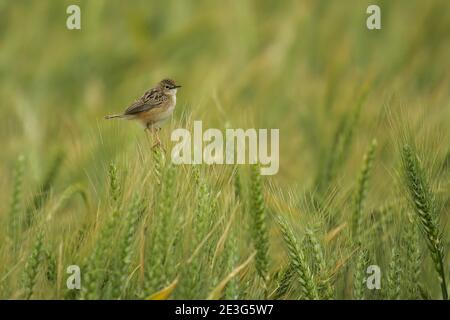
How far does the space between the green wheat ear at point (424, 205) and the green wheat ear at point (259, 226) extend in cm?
42

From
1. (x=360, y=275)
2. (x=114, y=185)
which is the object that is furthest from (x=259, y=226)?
(x=114, y=185)

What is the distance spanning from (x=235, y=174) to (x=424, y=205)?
1.98 feet

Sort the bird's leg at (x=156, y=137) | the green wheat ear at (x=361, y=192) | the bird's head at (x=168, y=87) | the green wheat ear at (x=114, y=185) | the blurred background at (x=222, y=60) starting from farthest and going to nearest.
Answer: the blurred background at (x=222, y=60), the bird's head at (x=168, y=87), the green wheat ear at (x=361, y=192), the bird's leg at (x=156, y=137), the green wheat ear at (x=114, y=185)

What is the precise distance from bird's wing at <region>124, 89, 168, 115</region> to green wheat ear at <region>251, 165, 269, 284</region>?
52 centimetres

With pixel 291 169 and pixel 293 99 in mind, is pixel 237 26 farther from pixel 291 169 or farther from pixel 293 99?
pixel 291 169

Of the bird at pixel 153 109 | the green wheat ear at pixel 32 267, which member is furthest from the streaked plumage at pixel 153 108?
the green wheat ear at pixel 32 267

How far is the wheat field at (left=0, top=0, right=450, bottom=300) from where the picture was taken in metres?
2.74

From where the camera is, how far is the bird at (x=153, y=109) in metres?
3.35

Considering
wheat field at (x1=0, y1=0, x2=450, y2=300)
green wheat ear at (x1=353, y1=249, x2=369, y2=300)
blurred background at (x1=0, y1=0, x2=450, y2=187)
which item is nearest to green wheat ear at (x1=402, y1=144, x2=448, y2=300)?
wheat field at (x1=0, y1=0, x2=450, y2=300)

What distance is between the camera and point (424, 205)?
290 cm

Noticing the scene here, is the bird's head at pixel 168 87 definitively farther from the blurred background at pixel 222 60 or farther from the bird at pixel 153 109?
the blurred background at pixel 222 60

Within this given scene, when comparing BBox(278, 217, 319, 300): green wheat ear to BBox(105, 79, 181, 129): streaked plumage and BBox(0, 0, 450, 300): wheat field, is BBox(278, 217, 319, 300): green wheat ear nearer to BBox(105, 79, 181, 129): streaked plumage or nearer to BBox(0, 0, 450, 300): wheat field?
BBox(0, 0, 450, 300): wheat field

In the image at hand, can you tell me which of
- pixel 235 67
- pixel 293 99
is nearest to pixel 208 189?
pixel 293 99
